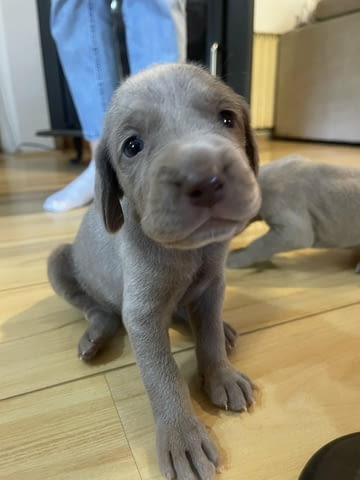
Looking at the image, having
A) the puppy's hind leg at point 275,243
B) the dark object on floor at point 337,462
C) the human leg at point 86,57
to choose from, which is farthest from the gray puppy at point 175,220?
the human leg at point 86,57

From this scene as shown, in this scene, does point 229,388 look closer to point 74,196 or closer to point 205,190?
point 205,190

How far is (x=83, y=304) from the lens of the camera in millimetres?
1430

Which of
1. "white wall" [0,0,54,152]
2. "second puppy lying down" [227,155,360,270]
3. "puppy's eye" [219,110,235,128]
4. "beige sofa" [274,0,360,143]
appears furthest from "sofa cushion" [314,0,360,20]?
"puppy's eye" [219,110,235,128]

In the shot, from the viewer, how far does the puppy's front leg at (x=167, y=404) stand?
86 cm

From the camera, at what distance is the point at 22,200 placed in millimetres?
3148

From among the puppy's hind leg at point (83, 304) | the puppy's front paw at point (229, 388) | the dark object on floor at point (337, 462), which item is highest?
the dark object on floor at point (337, 462)

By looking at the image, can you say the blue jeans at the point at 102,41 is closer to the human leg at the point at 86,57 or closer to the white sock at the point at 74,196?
the human leg at the point at 86,57

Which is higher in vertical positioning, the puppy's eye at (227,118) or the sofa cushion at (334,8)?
the puppy's eye at (227,118)

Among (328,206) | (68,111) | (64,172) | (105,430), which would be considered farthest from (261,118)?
(105,430)

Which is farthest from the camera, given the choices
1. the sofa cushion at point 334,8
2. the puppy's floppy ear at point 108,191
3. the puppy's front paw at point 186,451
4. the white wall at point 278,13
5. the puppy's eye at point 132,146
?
the white wall at point 278,13

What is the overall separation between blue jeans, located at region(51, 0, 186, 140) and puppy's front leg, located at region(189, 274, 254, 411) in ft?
5.45

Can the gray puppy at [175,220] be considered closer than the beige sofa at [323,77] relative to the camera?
Yes

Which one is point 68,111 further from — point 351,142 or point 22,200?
point 351,142

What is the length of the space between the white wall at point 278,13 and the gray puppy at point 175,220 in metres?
5.73
